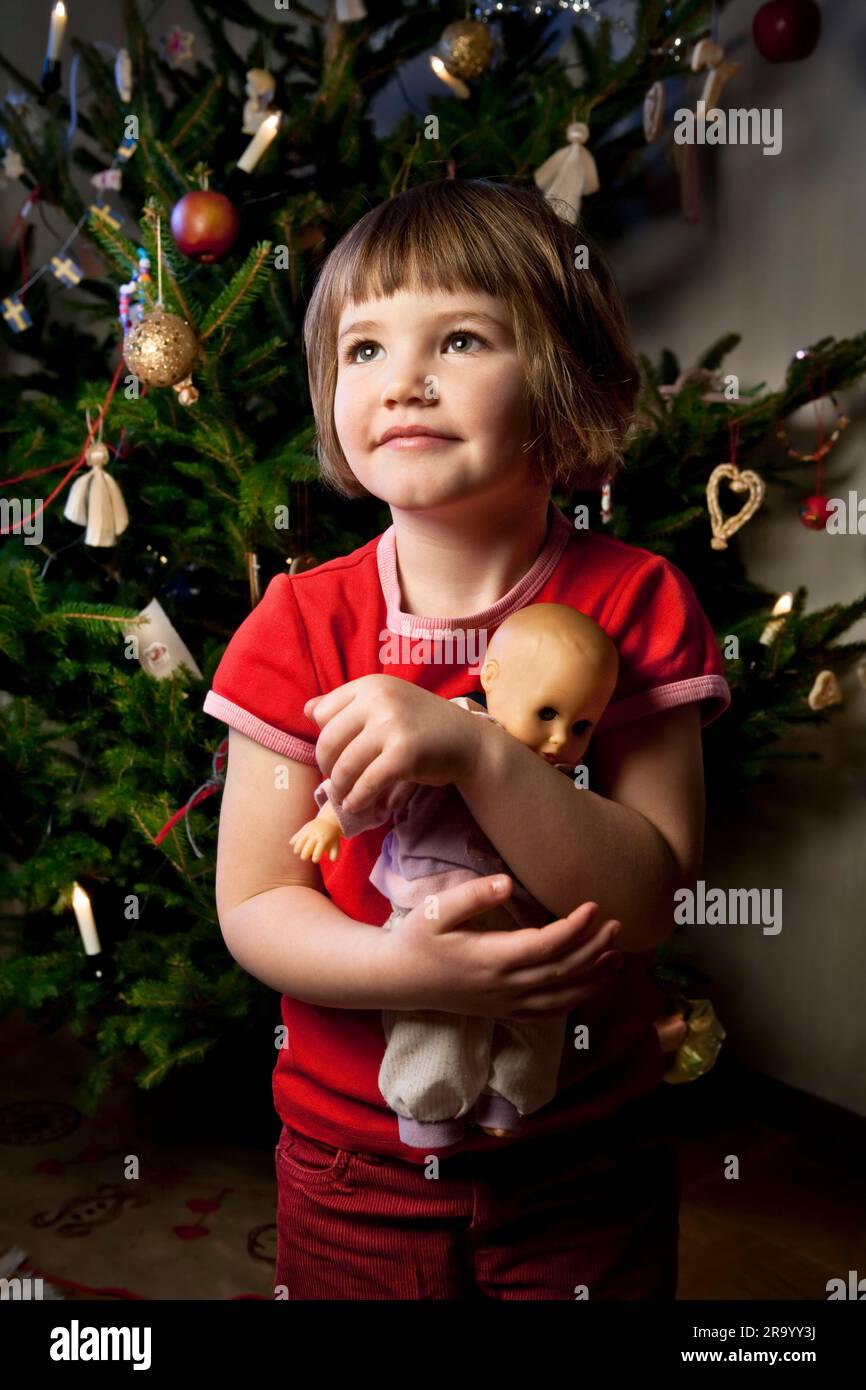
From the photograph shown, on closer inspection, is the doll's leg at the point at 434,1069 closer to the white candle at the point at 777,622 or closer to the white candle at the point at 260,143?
the white candle at the point at 777,622

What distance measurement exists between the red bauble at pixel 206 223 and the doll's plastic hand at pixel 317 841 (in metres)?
0.98

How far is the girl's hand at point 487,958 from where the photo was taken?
0.66 meters

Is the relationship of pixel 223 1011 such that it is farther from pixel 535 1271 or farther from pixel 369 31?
pixel 369 31

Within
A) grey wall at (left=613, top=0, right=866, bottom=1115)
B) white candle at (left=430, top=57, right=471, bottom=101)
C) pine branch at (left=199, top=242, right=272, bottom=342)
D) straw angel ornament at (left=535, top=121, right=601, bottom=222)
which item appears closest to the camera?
pine branch at (left=199, top=242, right=272, bottom=342)

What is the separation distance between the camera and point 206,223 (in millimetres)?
1411

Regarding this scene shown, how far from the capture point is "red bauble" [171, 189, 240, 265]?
55.5 inches

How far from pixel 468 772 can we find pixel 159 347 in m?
0.92

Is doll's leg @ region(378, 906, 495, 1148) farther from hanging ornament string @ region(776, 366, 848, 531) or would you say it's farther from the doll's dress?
hanging ornament string @ region(776, 366, 848, 531)

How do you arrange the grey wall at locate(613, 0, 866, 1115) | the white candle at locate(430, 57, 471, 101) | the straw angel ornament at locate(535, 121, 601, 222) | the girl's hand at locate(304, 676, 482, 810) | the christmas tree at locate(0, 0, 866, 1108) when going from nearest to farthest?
the girl's hand at locate(304, 676, 482, 810) → the christmas tree at locate(0, 0, 866, 1108) → the straw angel ornament at locate(535, 121, 601, 222) → the white candle at locate(430, 57, 471, 101) → the grey wall at locate(613, 0, 866, 1115)

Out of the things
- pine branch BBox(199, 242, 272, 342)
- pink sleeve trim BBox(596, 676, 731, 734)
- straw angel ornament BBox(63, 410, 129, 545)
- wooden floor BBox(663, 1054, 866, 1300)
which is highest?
pine branch BBox(199, 242, 272, 342)

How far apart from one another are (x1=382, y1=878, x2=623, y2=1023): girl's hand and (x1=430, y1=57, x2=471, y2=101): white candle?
4.77ft

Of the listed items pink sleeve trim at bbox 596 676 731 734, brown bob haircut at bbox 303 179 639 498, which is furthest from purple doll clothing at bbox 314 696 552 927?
brown bob haircut at bbox 303 179 639 498

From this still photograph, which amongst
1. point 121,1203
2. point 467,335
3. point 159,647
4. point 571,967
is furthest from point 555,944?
point 121,1203

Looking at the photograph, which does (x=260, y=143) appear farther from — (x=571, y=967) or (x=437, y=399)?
(x=571, y=967)
